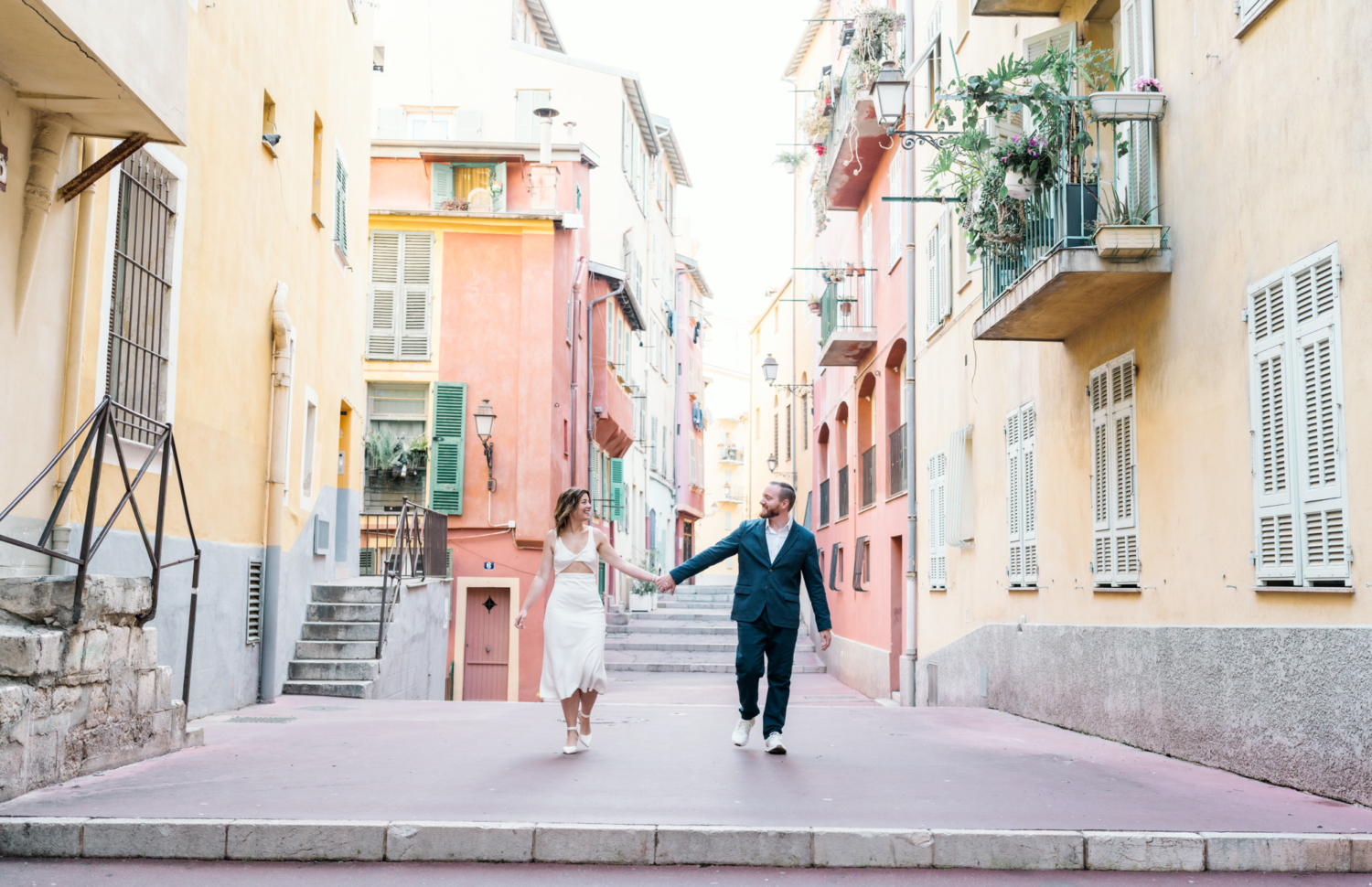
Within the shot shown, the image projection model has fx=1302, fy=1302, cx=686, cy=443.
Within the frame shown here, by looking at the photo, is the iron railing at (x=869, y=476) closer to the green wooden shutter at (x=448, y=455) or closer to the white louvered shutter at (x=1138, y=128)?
the green wooden shutter at (x=448, y=455)

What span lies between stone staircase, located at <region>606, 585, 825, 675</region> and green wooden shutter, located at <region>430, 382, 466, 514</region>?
3880 mm

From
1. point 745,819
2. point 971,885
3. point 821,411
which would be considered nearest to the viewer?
point 971,885

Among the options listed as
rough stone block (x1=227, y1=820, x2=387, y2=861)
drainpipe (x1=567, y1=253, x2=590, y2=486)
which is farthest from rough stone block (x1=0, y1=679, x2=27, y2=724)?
drainpipe (x1=567, y1=253, x2=590, y2=486)

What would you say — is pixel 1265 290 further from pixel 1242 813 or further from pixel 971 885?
pixel 971 885

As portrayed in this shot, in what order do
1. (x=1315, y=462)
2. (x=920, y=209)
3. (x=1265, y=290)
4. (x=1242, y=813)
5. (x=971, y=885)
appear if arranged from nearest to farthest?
1. (x=971, y=885)
2. (x=1242, y=813)
3. (x=1315, y=462)
4. (x=1265, y=290)
5. (x=920, y=209)

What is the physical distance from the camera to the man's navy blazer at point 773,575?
8703mm

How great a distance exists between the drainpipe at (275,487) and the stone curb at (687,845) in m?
7.19

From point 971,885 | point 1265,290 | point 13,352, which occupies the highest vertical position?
point 1265,290

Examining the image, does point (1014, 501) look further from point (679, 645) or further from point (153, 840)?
point (679, 645)

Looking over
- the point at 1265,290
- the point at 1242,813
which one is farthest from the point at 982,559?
the point at 1242,813

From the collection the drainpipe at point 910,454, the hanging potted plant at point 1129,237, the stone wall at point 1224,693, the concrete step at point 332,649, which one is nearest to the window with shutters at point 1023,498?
the stone wall at point 1224,693

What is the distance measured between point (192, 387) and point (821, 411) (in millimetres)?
20820

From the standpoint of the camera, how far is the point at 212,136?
436 inches

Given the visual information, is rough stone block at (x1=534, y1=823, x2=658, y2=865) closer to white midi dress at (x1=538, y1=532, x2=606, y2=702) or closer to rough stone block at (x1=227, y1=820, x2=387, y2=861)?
rough stone block at (x1=227, y1=820, x2=387, y2=861)
